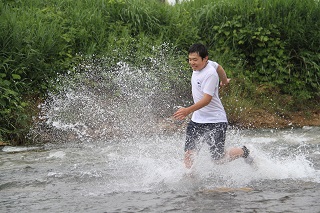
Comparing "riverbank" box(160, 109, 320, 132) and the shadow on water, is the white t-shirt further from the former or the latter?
"riverbank" box(160, 109, 320, 132)

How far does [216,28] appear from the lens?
42.6 feet

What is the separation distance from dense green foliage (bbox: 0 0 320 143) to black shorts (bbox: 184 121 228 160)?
14.8ft

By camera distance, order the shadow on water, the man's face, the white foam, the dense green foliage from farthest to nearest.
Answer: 1. the dense green foliage
2. the white foam
3. the man's face
4. the shadow on water

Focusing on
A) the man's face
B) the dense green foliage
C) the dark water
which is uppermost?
the dense green foliage

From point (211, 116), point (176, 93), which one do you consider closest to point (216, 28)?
point (176, 93)

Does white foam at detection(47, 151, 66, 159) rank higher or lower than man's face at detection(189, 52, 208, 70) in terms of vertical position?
lower

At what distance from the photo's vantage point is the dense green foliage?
466 inches

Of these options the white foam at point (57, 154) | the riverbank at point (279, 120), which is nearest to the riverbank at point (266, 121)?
the riverbank at point (279, 120)

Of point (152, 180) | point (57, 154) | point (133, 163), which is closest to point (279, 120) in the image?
point (133, 163)

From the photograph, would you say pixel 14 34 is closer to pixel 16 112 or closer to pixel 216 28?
pixel 16 112

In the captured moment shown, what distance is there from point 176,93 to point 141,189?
4911mm

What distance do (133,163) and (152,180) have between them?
1.07 m

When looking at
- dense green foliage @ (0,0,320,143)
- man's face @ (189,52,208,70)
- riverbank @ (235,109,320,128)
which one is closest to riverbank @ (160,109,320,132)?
riverbank @ (235,109,320,128)

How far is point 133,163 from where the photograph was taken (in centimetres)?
826
